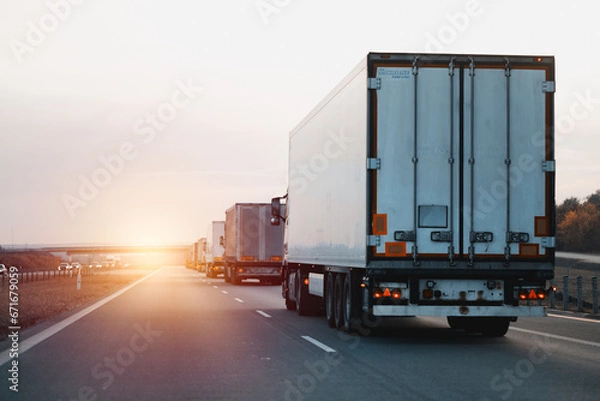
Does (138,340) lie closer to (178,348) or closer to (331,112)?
(178,348)

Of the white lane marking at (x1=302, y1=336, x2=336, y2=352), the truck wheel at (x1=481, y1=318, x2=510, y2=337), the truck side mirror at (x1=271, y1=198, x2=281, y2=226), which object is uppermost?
the truck side mirror at (x1=271, y1=198, x2=281, y2=226)

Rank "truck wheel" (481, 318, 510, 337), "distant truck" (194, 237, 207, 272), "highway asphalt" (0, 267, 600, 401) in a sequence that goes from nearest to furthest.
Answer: "highway asphalt" (0, 267, 600, 401) < "truck wheel" (481, 318, 510, 337) < "distant truck" (194, 237, 207, 272)

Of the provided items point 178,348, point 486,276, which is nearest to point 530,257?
point 486,276

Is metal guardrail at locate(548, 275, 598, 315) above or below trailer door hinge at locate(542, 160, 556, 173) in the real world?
below

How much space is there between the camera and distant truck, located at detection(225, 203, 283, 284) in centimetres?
3934

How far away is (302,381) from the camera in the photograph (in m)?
9.41

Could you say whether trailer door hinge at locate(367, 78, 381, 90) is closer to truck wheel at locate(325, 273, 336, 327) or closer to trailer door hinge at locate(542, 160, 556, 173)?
trailer door hinge at locate(542, 160, 556, 173)

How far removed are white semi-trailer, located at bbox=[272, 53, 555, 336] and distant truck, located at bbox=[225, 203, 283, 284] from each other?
26420 millimetres

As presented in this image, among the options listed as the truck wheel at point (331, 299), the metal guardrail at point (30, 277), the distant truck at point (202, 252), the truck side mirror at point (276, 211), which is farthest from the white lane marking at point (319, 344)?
the distant truck at point (202, 252)

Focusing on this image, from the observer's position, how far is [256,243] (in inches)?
1545

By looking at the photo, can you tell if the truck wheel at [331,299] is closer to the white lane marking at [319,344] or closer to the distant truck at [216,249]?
the white lane marking at [319,344]

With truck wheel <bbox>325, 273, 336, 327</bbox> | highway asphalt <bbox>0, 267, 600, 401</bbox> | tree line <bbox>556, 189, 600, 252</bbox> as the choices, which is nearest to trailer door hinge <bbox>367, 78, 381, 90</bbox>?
highway asphalt <bbox>0, 267, 600, 401</bbox>

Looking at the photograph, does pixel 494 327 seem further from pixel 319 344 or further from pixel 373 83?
pixel 373 83

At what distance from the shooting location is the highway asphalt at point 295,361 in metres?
8.77
